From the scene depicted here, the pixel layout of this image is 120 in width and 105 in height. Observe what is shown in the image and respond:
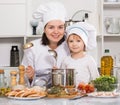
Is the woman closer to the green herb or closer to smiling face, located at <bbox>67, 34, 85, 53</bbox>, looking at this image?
smiling face, located at <bbox>67, 34, 85, 53</bbox>

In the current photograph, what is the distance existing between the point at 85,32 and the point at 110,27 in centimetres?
111

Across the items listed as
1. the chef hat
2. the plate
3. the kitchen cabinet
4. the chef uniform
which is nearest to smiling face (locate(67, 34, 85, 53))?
the chef uniform

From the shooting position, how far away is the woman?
1.66 meters

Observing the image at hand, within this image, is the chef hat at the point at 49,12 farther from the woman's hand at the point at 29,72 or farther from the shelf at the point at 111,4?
the shelf at the point at 111,4

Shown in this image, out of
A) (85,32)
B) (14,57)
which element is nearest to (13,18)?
(14,57)

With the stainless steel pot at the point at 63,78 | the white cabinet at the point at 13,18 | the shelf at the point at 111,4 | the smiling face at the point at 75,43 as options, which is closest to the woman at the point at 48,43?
the smiling face at the point at 75,43

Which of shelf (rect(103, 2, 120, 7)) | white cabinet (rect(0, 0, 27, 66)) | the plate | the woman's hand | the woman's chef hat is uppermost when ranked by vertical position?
shelf (rect(103, 2, 120, 7))

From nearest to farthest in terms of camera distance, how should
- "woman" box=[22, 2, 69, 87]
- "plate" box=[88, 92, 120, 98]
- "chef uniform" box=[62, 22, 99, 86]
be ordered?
1. "plate" box=[88, 92, 120, 98]
2. "chef uniform" box=[62, 22, 99, 86]
3. "woman" box=[22, 2, 69, 87]

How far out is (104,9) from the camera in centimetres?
278

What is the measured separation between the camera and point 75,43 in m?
1.59

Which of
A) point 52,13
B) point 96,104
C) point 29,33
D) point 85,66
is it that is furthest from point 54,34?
point 29,33

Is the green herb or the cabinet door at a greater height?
the cabinet door

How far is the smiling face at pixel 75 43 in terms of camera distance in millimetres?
1594

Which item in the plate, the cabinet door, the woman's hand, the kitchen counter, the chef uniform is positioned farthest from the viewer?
the cabinet door
